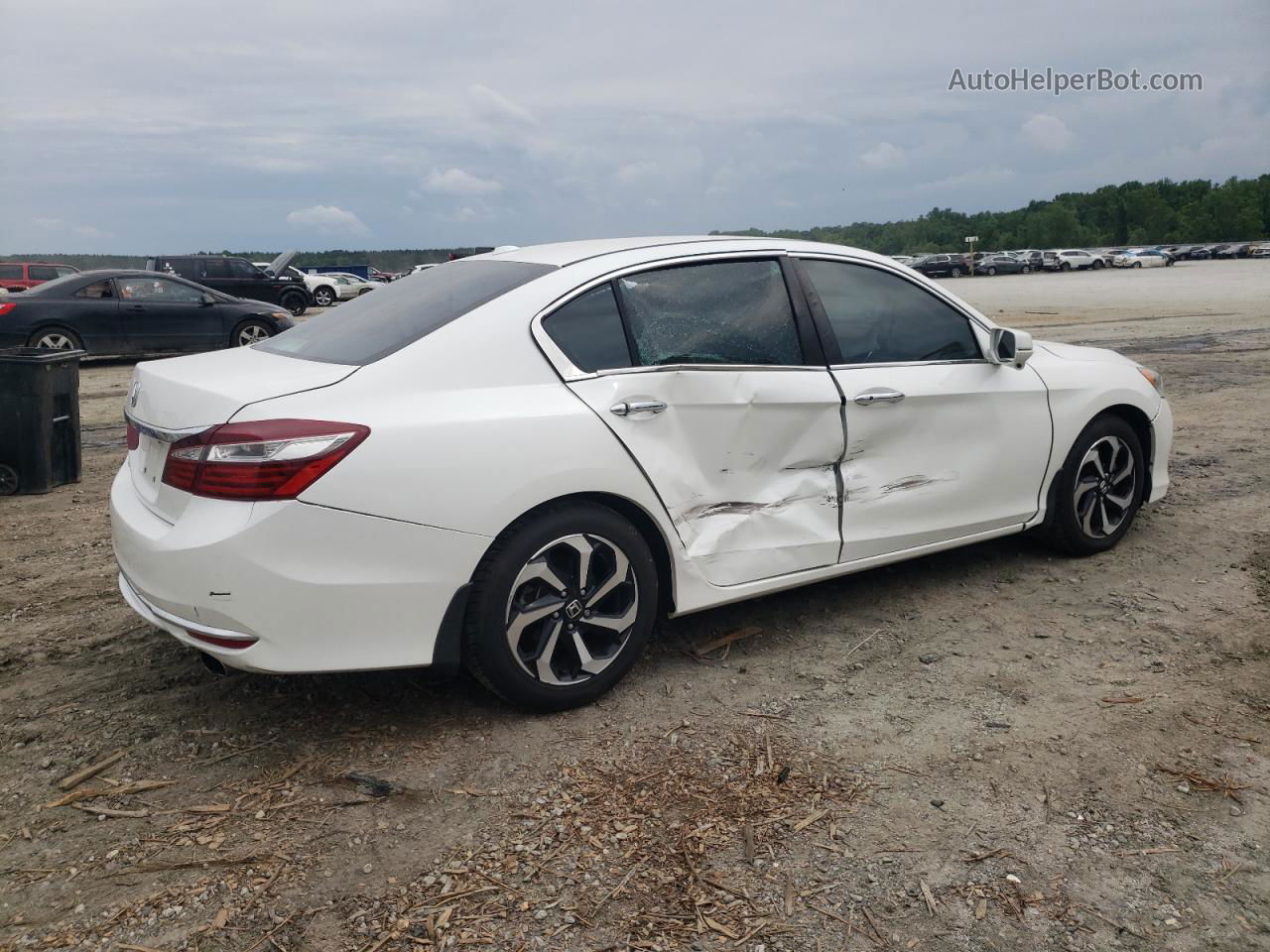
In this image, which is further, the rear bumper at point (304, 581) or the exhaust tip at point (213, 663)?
the exhaust tip at point (213, 663)

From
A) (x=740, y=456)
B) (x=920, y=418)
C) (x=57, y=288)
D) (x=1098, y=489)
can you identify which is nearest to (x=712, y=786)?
(x=740, y=456)

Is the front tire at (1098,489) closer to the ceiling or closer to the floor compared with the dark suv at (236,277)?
closer to the floor

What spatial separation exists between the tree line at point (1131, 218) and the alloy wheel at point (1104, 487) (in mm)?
109239

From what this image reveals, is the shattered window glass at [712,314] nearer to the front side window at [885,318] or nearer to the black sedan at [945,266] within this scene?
the front side window at [885,318]

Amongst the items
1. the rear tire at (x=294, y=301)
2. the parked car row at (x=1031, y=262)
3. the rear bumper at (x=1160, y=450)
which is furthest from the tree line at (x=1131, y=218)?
the rear bumper at (x=1160, y=450)

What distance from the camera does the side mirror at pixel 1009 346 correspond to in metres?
4.73

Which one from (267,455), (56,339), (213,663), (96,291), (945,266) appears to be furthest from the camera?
(945,266)

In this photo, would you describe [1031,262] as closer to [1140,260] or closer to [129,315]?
[1140,260]

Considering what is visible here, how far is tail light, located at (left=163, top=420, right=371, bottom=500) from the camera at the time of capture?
3129mm

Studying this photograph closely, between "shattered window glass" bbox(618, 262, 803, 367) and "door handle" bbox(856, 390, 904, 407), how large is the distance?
31cm

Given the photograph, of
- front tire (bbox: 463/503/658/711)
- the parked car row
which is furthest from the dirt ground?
the parked car row

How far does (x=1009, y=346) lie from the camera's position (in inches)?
187

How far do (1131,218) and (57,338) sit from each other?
152 m

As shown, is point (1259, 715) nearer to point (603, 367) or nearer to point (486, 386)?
point (603, 367)
